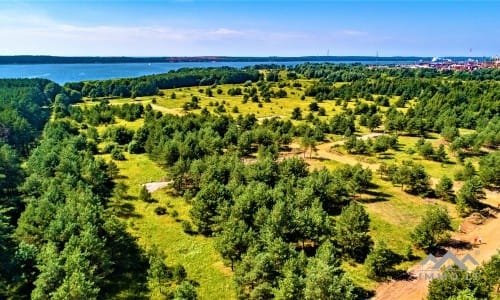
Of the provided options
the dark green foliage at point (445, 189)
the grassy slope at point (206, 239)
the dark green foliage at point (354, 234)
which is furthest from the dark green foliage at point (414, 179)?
the dark green foliage at point (354, 234)

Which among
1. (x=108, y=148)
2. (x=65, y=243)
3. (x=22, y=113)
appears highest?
(x=22, y=113)

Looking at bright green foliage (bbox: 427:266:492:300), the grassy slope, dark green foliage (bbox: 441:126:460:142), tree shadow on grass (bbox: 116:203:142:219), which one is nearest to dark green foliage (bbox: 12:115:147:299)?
the grassy slope

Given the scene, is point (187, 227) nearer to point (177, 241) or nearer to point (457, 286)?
point (177, 241)

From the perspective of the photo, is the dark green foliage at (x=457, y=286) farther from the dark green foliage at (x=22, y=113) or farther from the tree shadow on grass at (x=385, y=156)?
the dark green foliage at (x=22, y=113)

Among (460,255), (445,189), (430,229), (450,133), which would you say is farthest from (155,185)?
(450,133)

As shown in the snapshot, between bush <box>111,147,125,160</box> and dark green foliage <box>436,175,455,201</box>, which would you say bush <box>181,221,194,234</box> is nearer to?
bush <box>111,147,125,160</box>

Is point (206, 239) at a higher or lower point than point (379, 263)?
lower

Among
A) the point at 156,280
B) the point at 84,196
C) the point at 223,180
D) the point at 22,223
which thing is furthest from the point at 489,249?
the point at 22,223

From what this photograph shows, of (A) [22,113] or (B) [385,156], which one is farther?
(A) [22,113]
